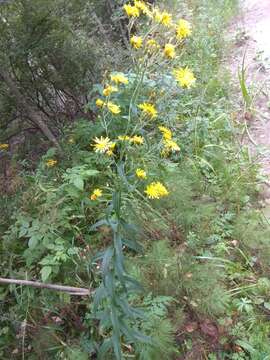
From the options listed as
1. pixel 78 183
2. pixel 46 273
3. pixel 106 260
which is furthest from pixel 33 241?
pixel 106 260

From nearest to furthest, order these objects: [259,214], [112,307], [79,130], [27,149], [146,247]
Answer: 1. [112,307]
2. [146,247]
3. [259,214]
4. [79,130]
5. [27,149]

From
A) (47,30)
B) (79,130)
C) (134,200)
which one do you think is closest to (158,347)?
(134,200)

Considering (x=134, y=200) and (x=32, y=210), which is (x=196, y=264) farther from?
(x=32, y=210)

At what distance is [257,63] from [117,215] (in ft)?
12.8

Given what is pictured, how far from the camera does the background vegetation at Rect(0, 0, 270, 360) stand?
231 cm

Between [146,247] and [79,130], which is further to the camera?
[79,130]

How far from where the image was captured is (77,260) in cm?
267

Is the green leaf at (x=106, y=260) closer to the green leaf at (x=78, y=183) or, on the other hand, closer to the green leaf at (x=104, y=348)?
the green leaf at (x=104, y=348)

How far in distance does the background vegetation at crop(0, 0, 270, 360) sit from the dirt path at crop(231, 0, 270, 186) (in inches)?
9.2

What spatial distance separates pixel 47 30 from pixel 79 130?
0.98m

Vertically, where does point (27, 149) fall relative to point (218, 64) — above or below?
above

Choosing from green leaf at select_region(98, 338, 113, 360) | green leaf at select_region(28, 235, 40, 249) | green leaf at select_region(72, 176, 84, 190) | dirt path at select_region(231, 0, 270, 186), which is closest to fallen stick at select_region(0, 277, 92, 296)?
green leaf at select_region(28, 235, 40, 249)

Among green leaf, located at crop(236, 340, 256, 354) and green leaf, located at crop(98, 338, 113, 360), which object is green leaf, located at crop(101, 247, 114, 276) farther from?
green leaf, located at crop(236, 340, 256, 354)

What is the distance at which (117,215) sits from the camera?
6.52 ft
